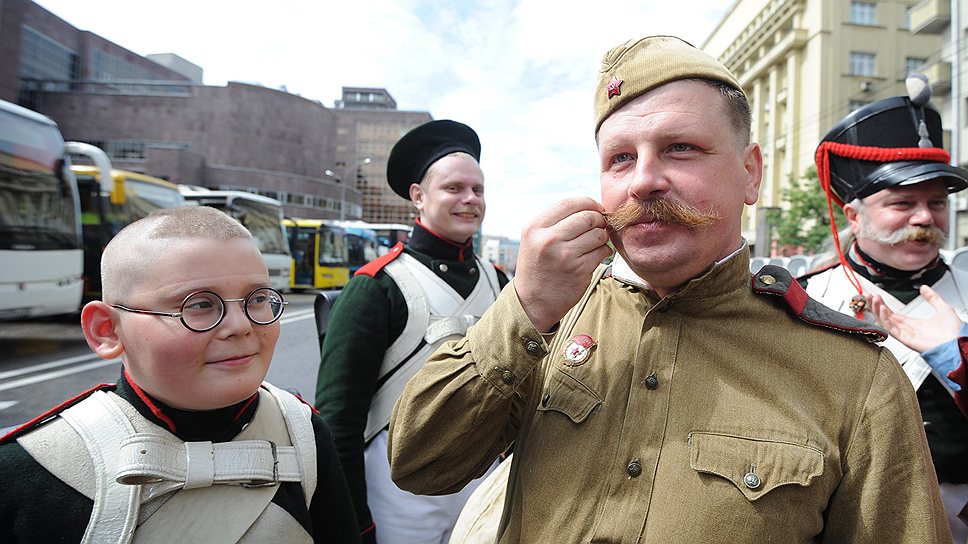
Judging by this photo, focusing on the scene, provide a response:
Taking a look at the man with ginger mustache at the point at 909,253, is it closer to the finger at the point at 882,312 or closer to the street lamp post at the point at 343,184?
the finger at the point at 882,312

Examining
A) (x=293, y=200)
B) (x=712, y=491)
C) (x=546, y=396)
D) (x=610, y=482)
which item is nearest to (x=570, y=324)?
(x=546, y=396)

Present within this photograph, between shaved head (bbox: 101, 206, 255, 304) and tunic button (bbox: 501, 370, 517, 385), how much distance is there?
83cm

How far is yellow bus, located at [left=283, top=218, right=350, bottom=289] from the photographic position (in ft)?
78.4

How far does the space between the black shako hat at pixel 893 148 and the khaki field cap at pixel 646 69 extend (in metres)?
1.30

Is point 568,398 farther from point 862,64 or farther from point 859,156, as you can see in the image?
point 862,64

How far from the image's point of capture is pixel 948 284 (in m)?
2.32

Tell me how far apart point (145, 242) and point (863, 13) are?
1813 inches

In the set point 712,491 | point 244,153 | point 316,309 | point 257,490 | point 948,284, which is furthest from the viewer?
point 244,153

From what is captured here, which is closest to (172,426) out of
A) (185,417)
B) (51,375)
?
(185,417)

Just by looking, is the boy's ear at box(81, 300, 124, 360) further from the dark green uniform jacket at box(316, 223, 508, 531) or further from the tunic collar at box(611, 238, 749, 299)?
the tunic collar at box(611, 238, 749, 299)

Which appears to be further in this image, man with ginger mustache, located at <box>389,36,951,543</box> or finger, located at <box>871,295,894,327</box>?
finger, located at <box>871,295,894,327</box>

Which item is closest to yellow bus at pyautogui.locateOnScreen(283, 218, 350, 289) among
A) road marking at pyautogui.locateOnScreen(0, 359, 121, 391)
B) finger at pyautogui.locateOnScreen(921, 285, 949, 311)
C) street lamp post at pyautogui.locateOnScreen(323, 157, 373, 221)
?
street lamp post at pyautogui.locateOnScreen(323, 157, 373, 221)

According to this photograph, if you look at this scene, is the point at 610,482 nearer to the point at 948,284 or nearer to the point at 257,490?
the point at 257,490

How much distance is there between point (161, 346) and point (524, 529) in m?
0.97
